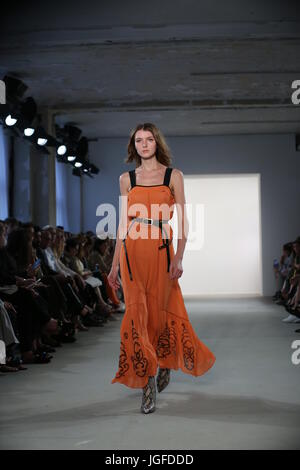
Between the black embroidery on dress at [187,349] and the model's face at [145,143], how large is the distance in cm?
83

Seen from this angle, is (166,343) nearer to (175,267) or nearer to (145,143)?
(175,267)

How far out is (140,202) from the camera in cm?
316

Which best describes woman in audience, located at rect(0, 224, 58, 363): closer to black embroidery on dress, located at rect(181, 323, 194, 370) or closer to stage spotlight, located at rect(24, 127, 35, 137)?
black embroidery on dress, located at rect(181, 323, 194, 370)

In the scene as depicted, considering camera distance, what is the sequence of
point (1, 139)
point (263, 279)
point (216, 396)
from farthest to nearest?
point (263, 279) → point (1, 139) → point (216, 396)

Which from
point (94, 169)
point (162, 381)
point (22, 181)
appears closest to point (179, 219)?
point (162, 381)

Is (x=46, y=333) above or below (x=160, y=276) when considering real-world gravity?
below

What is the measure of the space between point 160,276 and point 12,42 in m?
3.09

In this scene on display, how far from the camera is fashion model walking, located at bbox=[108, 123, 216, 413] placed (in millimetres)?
3109

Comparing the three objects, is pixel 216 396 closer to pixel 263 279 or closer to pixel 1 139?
pixel 1 139

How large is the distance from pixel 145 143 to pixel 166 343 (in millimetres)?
954

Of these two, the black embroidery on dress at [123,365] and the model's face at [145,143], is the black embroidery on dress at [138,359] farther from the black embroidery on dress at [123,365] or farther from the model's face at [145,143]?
the model's face at [145,143]

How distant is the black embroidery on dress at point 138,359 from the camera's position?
120 inches

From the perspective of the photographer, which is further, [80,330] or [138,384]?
[80,330]
